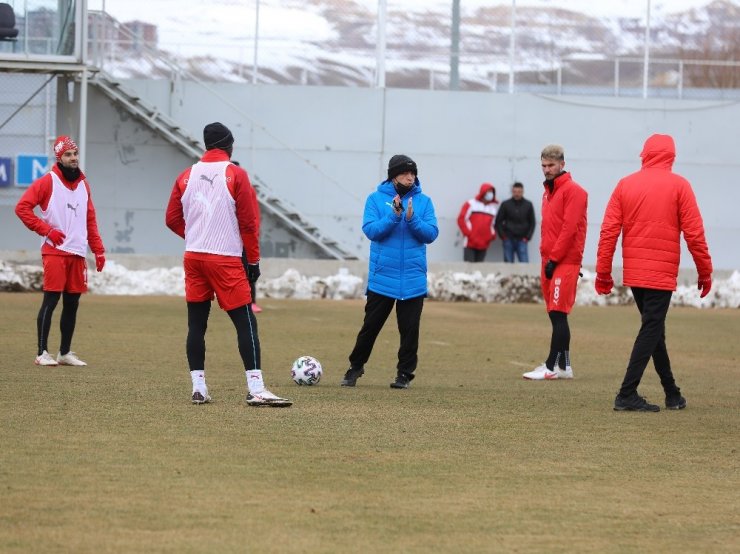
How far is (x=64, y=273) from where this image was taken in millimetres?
11562

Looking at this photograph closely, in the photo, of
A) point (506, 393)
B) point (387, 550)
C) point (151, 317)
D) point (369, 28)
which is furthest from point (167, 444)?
point (369, 28)

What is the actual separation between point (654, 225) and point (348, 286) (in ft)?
46.3

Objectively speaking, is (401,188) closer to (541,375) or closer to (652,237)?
(652,237)

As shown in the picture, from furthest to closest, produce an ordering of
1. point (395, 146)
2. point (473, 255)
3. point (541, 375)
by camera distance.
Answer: point (395, 146) < point (473, 255) < point (541, 375)

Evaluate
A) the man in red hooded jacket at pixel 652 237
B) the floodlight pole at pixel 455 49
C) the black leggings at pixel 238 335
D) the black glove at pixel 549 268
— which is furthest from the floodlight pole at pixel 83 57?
the man in red hooded jacket at pixel 652 237

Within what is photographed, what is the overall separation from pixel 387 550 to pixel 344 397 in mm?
4519

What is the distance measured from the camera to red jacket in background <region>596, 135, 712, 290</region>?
30.2 feet

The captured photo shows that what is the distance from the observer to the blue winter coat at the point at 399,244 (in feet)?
33.8

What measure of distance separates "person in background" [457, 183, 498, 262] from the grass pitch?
47.4ft

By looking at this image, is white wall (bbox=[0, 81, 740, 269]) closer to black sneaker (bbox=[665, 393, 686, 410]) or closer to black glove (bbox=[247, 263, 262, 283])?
black sneaker (bbox=[665, 393, 686, 410])

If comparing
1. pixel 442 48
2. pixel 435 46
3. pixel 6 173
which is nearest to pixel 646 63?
pixel 442 48

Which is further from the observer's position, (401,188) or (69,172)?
(69,172)

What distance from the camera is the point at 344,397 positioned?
9.86 metres

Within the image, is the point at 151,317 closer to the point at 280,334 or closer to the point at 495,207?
the point at 280,334
